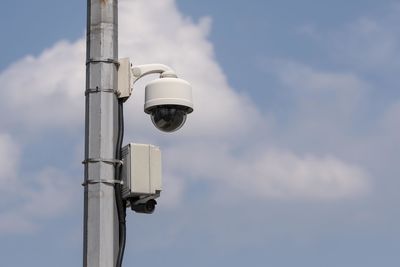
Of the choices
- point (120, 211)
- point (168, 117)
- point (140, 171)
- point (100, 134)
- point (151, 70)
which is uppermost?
point (151, 70)

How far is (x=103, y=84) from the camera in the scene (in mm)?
8852

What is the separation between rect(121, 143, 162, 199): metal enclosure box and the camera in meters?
8.80

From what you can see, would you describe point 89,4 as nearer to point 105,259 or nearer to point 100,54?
point 100,54

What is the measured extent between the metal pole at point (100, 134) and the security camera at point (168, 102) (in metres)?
0.41

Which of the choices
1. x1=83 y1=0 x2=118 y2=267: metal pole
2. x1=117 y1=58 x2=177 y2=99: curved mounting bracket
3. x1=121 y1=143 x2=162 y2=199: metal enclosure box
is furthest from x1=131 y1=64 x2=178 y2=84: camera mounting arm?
x1=121 y1=143 x2=162 y2=199: metal enclosure box

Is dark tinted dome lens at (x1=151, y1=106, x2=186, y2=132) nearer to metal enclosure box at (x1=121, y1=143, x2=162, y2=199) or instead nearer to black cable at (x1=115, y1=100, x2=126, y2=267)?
metal enclosure box at (x1=121, y1=143, x2=162, y2=199)

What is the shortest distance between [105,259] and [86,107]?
1.22 metres

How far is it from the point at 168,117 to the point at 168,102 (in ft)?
0.41

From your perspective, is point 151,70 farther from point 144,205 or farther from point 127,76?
point 144,205

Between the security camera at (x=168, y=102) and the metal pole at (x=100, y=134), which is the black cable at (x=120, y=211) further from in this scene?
the security camera at (x=168, y=102)

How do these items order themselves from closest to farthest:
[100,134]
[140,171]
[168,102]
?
[100,134] < [140,171] < [168,102]

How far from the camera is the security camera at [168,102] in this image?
9.20 metres

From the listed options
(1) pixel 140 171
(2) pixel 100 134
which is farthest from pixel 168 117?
(2) pixel 100 134

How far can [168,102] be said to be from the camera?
9.19 m
